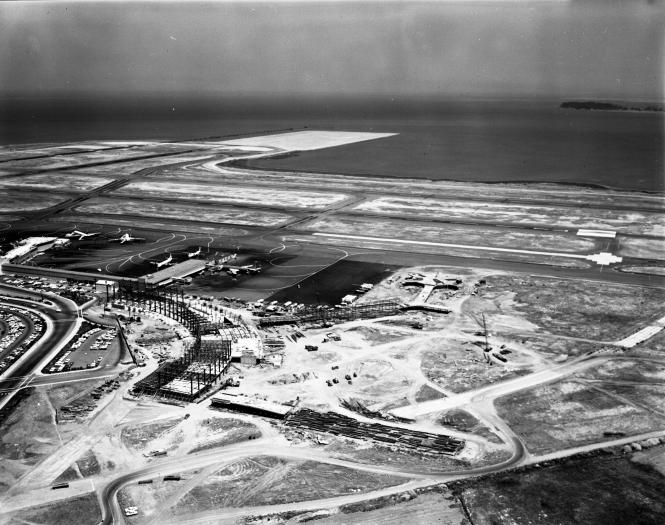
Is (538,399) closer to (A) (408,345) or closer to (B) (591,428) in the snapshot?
(B) (591,428)

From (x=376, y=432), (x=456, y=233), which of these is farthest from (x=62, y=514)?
(x=456, y=233)

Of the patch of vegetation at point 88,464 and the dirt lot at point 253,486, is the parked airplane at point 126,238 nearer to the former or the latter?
the patch of vegetation at point 88,464

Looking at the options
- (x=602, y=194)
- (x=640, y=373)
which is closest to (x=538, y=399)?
(x=640, y=373)

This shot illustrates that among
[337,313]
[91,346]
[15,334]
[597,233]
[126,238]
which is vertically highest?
[126,238]

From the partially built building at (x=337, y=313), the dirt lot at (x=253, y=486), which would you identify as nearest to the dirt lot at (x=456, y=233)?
the partially built building at (x=337, y=313)

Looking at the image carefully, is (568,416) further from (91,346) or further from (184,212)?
(184,212)
